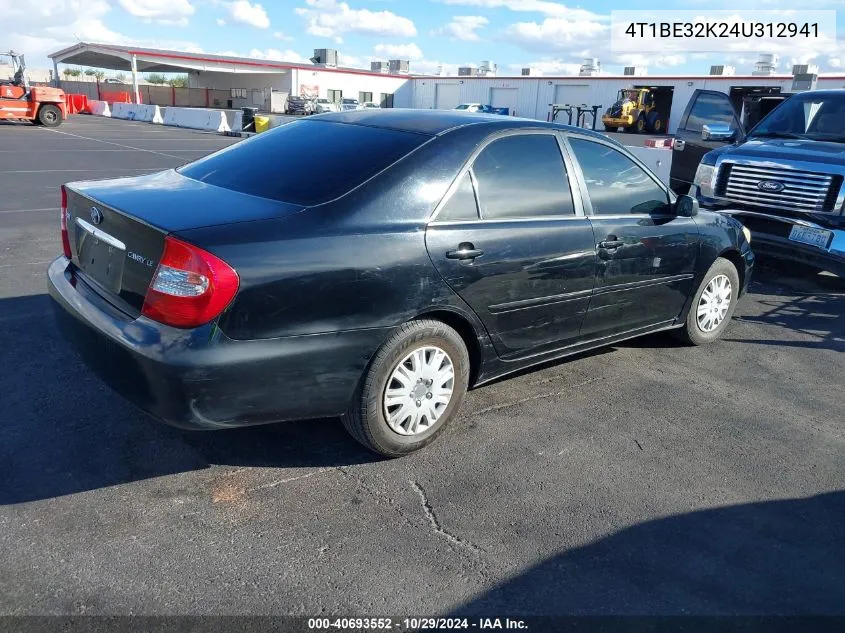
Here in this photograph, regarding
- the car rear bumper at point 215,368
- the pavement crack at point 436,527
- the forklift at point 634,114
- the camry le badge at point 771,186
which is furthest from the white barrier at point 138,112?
the pavement crack at point 436,527

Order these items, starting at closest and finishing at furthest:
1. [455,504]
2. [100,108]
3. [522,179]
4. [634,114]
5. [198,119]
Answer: [455,504]
[522,179]
[198,119]
[634,114]
[100,108]

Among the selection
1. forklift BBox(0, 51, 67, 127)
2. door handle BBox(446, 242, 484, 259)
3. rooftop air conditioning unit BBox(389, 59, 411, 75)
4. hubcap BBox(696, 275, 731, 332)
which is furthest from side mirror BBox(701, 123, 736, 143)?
rooftop air conditioning unit BBox(389, 59, 411, 75)

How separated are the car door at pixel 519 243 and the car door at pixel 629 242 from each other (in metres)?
0.15

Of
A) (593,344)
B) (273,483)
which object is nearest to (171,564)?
(273,483)

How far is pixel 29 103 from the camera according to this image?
1083 inches

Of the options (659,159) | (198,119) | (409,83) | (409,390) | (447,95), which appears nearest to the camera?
(409,390)

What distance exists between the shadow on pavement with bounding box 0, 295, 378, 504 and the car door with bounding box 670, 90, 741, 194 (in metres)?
7.40

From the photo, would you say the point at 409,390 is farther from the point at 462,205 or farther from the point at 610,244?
the point at 610,244

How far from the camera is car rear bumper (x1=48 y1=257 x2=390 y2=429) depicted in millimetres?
2805

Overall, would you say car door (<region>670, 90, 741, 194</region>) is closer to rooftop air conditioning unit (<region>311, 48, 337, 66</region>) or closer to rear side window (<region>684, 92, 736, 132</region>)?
rear side window (<region>684, 92, 736, 132</region>)

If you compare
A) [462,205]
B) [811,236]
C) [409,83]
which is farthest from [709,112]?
[409,83]

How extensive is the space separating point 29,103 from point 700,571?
31.4 meters

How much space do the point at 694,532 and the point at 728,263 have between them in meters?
2.95

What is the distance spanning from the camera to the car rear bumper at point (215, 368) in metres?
2.80
